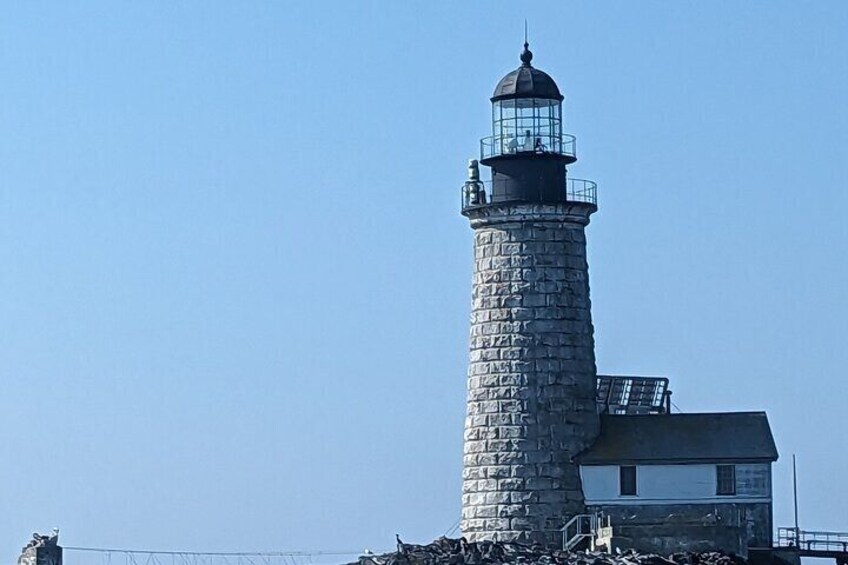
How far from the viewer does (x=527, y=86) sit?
193 feet

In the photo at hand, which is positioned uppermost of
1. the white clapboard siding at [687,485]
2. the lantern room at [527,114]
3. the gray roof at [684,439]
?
the lantern room at [527,114]

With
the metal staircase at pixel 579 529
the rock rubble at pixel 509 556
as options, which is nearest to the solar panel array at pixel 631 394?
the metal staircase at pixel 579 529

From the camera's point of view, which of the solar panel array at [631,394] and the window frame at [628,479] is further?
the solar panel array at [631,394]

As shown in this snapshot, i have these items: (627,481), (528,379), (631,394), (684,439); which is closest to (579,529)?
(627,481)

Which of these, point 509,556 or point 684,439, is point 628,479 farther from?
point 509,556

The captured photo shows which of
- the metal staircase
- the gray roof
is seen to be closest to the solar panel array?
the gray roof

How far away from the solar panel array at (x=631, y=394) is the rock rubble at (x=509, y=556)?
636 cm

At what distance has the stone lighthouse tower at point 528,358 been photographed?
186ft

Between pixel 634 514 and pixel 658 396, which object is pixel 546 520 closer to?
pixel 634 514

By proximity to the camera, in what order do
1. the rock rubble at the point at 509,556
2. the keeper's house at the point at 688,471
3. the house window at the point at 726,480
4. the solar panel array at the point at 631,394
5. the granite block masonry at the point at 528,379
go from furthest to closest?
the solar panel array at the point at 631,394 → the granite block masonry at the point at 528,379 → the house window at the point at 726,480 → the keeper's house at the point at 688,471 → the rock rubble at the point at 509,556

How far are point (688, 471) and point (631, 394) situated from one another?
4.96 m

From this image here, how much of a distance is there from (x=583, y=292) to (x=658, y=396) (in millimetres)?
4890

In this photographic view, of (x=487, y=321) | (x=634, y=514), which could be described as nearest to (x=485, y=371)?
(x=487, y=321)

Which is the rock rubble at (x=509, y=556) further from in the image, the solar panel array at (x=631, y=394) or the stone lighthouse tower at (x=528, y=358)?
the solar panel array at (x=631, y=394)
